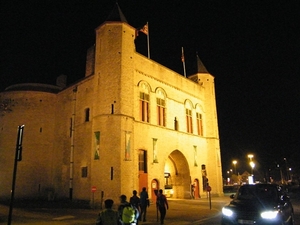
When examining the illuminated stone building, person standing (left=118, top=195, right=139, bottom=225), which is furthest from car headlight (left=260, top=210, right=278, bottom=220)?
the illuminated stone building

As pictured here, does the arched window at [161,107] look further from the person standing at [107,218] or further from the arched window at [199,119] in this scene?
the person standing at [107,218]

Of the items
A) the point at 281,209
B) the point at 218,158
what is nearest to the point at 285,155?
the point at 218,158

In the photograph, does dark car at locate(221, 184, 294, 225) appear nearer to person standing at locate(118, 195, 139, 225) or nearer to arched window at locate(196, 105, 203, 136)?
person standing at locate(118, 195, 139, 225)

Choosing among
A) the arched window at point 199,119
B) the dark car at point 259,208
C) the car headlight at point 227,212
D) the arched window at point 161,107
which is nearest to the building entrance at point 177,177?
the arched window at point 161,107

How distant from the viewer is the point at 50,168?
Result: 100ft

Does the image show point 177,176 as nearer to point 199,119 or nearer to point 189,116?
point 189,116

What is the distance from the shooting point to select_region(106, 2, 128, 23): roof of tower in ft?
83.5

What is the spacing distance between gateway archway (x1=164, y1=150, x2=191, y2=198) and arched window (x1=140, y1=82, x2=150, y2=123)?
584cm

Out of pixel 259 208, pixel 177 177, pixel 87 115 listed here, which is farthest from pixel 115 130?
pixel 259 208

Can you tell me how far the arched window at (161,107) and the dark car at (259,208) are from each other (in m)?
17.1

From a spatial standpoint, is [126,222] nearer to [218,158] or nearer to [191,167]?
[191,167]

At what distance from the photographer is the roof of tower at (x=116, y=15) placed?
25.5m

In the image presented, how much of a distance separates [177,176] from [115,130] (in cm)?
1129

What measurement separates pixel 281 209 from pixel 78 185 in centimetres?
1926
